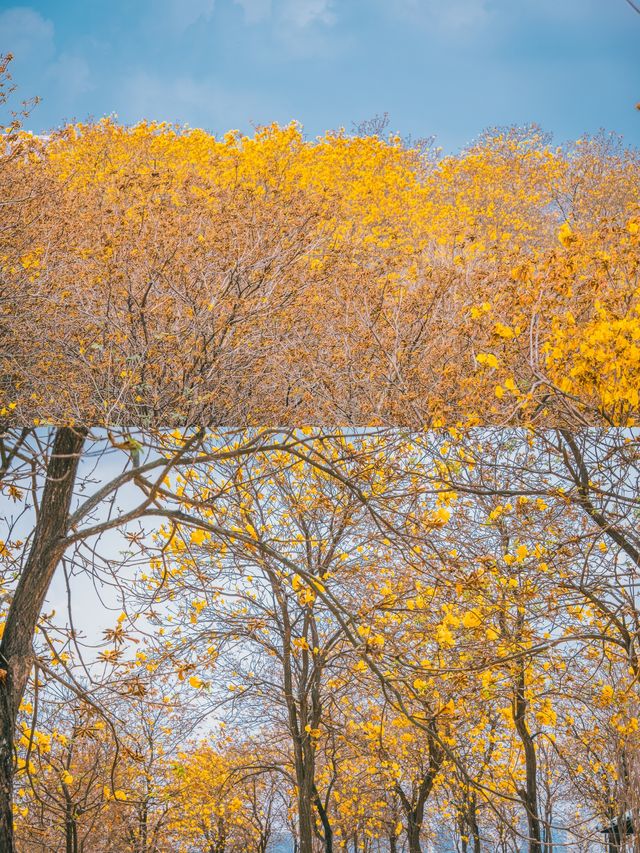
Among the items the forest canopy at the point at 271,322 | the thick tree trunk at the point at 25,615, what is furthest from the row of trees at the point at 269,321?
the thick tree trunk at the point at 25,615

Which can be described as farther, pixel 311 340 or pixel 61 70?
pixel 61 70

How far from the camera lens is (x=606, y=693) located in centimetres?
519

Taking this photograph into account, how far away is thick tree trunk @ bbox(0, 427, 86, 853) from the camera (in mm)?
4848

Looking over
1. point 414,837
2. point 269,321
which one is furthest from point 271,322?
point 414,837

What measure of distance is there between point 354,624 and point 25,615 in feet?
9.42

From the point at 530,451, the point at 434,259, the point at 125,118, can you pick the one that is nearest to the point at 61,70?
the point at 125,118

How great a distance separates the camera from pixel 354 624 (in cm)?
389

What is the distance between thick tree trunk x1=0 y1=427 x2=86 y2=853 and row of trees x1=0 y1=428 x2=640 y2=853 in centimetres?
2

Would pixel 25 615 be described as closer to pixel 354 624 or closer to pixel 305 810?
pixel 354 624

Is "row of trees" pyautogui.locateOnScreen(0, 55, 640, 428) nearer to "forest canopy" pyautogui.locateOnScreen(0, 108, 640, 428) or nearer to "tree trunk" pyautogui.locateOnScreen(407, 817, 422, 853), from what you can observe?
"forest canopy" pyautogui.locateOnScreen(0, 108, 640, 428)

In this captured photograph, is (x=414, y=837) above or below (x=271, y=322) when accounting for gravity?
below

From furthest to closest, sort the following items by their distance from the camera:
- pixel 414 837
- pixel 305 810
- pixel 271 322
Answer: pixel 414 837 → pixel 305 810 → pixel 271 322

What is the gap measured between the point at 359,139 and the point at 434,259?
28.5ft

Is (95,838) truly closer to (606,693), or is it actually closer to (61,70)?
(606,693)
